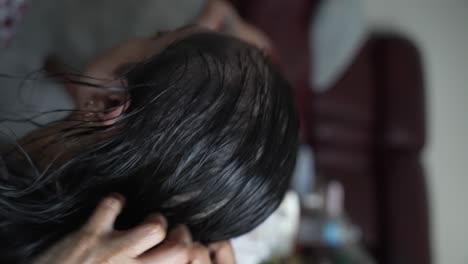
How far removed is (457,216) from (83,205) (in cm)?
169

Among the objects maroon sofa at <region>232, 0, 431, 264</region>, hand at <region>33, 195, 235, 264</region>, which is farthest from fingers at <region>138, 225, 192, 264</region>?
maroon sofa at <region>232, 0, 431, 264</region>

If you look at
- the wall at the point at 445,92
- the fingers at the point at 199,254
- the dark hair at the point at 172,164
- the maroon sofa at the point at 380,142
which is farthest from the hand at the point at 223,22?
the wall at the point at 445,92

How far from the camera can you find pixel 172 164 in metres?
0.41

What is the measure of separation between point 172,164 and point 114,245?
0.10 m

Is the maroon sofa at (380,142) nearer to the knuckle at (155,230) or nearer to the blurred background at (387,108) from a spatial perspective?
the blurred background at (387,108)

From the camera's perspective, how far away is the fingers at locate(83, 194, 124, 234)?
1.16ft

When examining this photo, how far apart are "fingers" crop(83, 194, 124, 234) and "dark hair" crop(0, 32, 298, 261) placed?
0.04 m

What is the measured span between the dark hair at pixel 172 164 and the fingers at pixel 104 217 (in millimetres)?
38

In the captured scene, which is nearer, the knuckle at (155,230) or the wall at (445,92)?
the knuckle at (155,230)

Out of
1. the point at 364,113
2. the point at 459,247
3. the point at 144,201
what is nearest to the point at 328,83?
the point at 364,113

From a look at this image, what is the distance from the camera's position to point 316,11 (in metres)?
1.25

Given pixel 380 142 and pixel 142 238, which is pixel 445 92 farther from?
pixel 142 238

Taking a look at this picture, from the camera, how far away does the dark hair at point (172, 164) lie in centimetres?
40

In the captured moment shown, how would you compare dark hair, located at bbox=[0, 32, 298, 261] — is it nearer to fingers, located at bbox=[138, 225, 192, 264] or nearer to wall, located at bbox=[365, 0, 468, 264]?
fingers, located at bbox=[138, 225, 192, 264]
